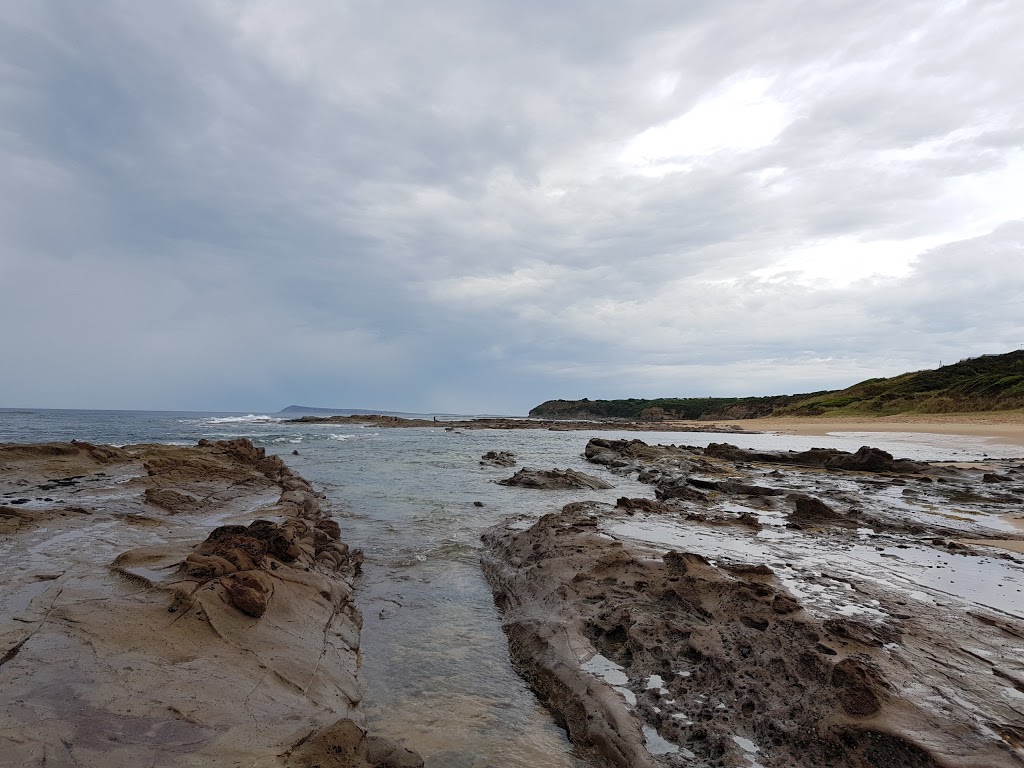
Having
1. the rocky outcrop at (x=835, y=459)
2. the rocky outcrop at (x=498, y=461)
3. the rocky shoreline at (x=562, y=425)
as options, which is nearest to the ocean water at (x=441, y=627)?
the rocky outcrop at (x=498, y=461)

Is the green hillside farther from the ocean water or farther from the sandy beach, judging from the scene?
the ocean water

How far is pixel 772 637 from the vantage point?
4.18m

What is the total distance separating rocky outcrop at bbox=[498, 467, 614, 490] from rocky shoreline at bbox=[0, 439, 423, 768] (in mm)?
7951

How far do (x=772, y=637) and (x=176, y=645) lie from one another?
4.40m

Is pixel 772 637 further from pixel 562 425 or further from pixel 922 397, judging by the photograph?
pixel 562 425

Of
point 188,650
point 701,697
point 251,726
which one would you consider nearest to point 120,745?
point 251,726

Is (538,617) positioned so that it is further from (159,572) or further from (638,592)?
(159,572)

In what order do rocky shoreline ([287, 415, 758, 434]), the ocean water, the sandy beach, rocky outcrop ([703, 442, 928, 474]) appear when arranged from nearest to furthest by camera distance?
the ocean water < rocky outcrop ([703, 442, 928, 474]) < the sandy beach < rocky shoreline ([287, 415, 758, 434])

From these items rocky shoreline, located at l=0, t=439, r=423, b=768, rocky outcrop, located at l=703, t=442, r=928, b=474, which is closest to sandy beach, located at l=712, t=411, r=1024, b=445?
rocky outcrop, located at l=703, t=442, r=928, b=474

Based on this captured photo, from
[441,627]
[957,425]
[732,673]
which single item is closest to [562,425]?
[957,425]

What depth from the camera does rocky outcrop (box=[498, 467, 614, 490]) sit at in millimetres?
14991

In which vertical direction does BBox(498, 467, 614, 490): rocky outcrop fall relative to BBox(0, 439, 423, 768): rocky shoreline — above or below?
below

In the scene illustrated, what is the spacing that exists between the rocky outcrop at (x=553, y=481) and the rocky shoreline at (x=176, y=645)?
7.95 metres

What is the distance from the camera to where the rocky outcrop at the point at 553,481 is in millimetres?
14991
